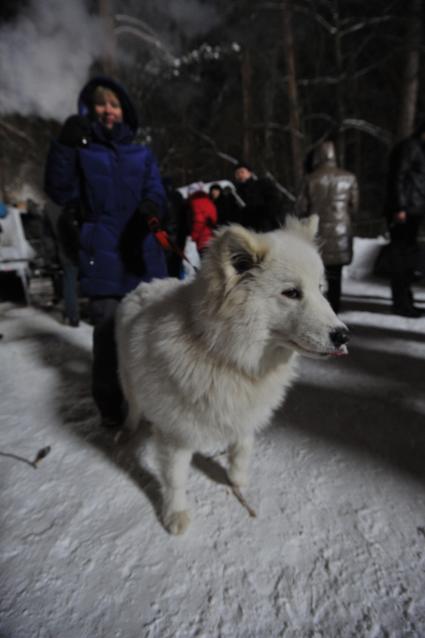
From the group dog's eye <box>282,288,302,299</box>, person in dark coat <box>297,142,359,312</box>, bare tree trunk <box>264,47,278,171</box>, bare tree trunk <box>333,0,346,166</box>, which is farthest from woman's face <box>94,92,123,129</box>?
bare tree trunk <box>264,47,278,171</box>

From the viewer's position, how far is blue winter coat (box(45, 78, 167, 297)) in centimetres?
203

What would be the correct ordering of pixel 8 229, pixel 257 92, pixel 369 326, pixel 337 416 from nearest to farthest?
pixel 337 416, pixel 369 326, pixel 8 229, pixel 257 92

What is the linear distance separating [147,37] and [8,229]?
6.33 metres

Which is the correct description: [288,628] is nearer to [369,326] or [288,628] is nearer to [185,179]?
[369,326]

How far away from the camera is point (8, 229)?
21.8 feet

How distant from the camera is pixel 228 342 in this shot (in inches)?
54.7

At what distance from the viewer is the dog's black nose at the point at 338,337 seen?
126 centimetres

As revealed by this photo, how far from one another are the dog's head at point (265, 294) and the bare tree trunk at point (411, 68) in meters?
9.16

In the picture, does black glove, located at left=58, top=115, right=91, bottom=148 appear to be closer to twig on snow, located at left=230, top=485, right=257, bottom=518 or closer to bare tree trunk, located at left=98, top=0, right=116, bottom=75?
twig on snow, located at left=230, top=485, right=257, bottom=518

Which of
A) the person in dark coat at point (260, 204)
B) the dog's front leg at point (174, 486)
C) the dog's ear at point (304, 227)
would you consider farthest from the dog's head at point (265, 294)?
the person in dark coat at point (260, 204)

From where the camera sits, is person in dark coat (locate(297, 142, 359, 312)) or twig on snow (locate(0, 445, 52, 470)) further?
person in dark coat (locate(297, 142, 359, 312))

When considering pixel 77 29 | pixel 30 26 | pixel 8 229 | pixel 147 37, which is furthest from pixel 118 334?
pixel 147 37

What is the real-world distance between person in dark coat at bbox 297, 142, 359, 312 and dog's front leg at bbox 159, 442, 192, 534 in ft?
10.8

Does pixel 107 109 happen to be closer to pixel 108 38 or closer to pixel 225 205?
pixel 225 205
